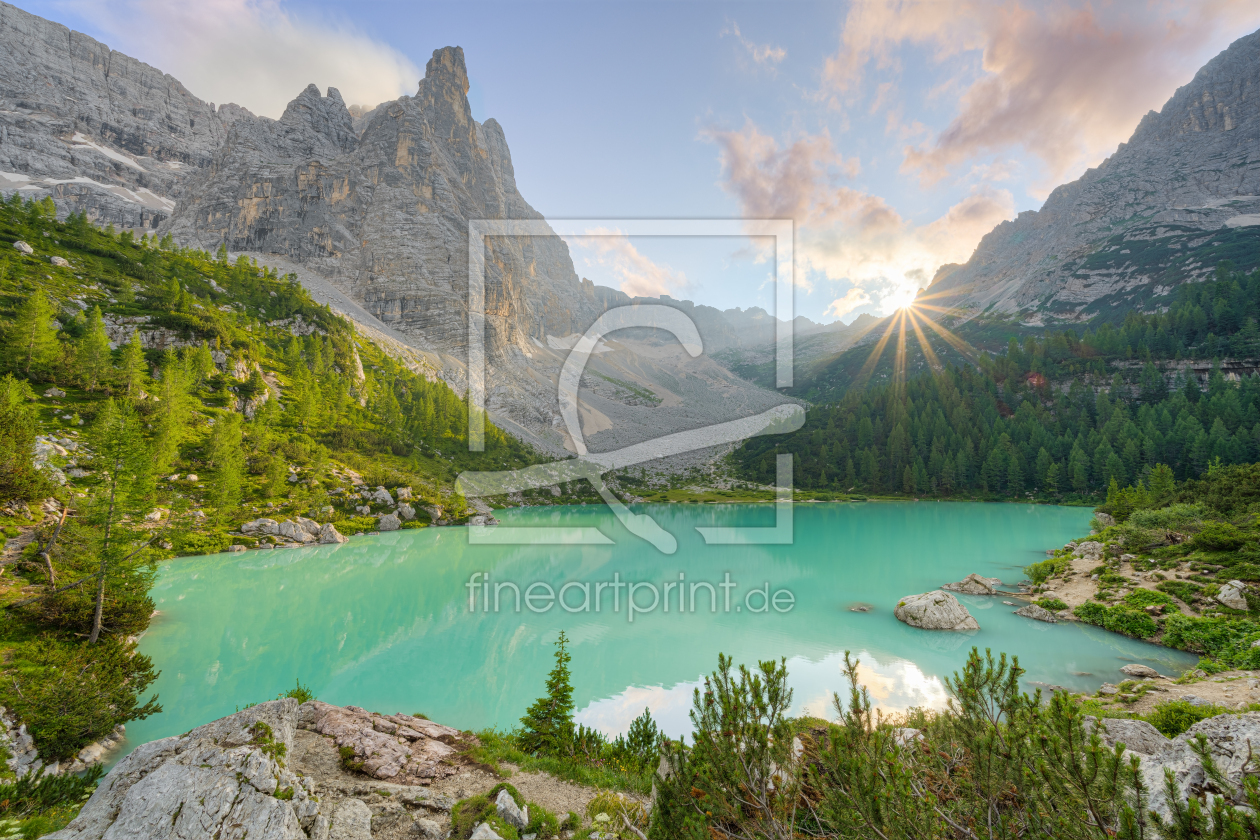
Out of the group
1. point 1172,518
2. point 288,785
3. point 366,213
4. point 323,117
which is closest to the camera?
point 288,785

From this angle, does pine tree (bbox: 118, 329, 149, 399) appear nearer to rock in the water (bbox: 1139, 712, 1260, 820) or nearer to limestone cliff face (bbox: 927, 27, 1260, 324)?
rock in the water (bbox: 1139, 712, 1260, 820)

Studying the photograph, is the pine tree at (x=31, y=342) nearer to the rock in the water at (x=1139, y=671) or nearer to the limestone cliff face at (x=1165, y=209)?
the rock in the water at (x=1139, y=671)

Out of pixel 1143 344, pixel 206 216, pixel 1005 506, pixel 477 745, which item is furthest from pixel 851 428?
pixel 206 216

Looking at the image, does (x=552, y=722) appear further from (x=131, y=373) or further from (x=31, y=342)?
(x=31, y=342)

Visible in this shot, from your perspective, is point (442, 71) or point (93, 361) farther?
A: point (442, 71)

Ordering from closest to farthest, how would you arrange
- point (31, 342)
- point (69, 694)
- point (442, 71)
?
point (69, 694), point (31, 342), point (442, 71)

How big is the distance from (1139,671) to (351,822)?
22.5 meters

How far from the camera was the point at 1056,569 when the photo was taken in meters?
27.0

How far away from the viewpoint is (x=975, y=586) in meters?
26.2

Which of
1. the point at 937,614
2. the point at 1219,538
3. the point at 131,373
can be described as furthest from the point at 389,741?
the point at 131,373

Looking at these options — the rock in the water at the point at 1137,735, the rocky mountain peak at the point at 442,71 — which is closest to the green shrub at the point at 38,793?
the rock in the water at the point at 1137,735

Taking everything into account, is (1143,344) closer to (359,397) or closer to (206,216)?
(359,397)

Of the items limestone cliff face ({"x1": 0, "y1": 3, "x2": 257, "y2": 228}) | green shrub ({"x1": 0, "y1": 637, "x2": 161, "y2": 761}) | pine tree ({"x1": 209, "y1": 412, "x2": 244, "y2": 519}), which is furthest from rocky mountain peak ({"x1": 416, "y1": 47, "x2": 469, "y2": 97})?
green shrub ({"x1": 0, "y1": 637, "x2": 161, "y2": 761})

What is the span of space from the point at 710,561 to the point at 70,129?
893 ft
